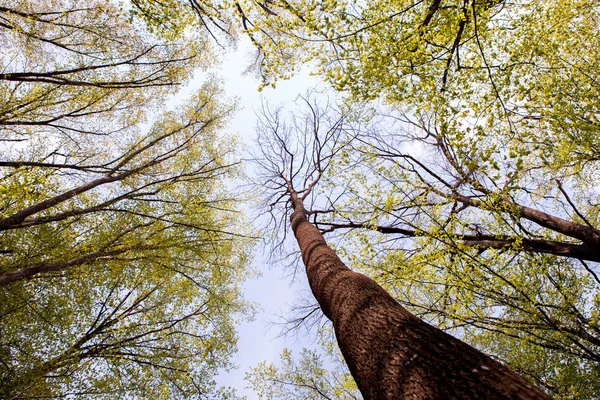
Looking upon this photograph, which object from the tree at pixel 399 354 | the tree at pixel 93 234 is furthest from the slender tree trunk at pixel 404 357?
the tree at pixel 93 234

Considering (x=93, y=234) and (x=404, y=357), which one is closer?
(x=404, y=357)

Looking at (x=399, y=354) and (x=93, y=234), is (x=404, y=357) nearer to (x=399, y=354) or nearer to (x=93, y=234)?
(x=399, y=354)

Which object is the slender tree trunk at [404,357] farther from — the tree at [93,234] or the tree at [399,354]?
the tree at [93,234]

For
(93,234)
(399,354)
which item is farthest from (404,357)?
(93,234)

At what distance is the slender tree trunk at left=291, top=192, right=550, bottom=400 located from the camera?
1.31m

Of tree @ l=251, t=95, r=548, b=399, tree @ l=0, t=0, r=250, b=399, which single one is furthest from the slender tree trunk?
tree @ l=0, t=0, r=250, b=399

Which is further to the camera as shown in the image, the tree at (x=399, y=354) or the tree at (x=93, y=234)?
the tree at (x=93, y=234)

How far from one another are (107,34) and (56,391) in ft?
23.9

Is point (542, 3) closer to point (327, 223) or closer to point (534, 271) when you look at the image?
point (534, 271)

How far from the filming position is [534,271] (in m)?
4.18

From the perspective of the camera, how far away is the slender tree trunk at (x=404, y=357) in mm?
1308

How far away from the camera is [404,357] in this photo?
5.46 ft

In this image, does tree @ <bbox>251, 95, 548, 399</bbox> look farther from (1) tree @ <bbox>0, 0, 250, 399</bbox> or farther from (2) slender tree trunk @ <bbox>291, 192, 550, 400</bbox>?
(1) tree @ <bbox>0, 0, 250, 399</bbox>

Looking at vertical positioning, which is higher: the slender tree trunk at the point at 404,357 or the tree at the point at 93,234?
the tree at the point at 93,234
